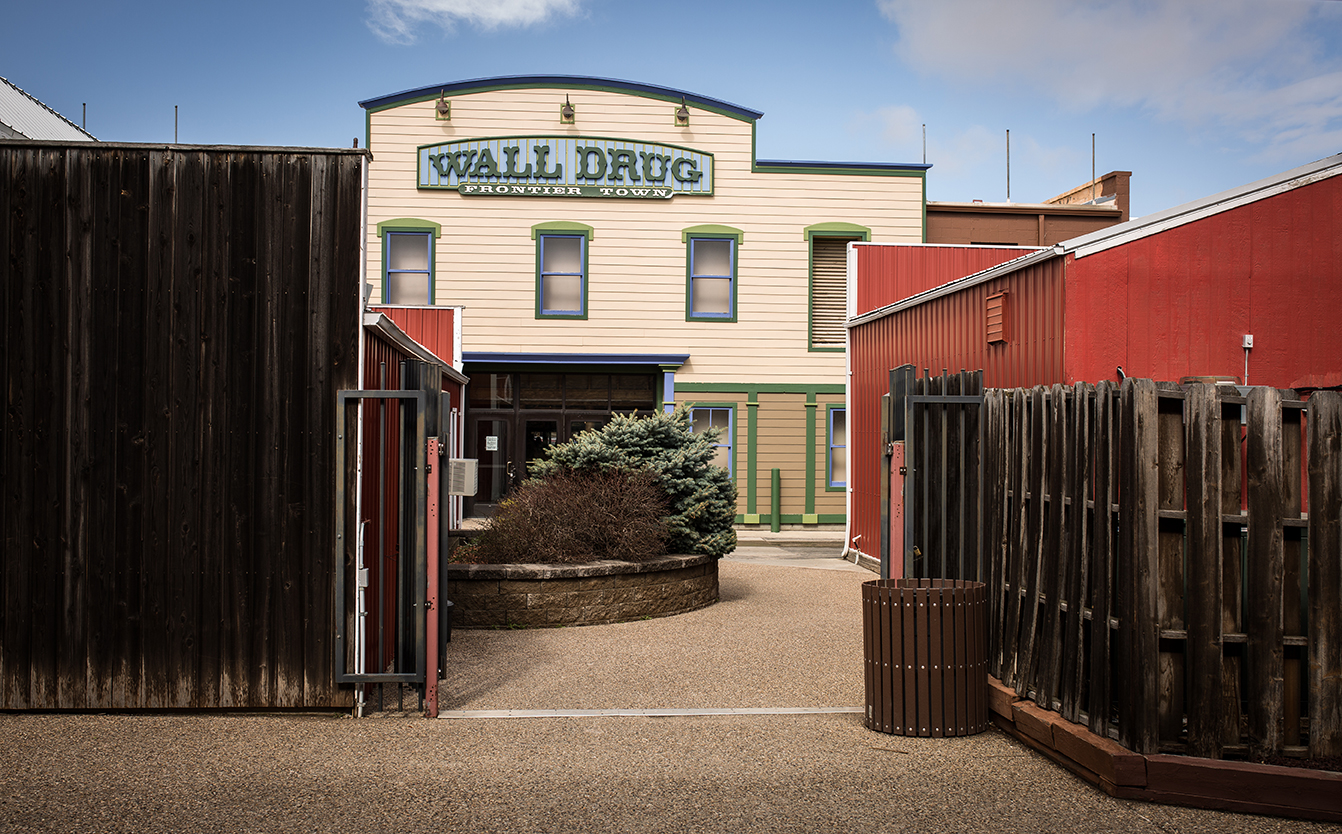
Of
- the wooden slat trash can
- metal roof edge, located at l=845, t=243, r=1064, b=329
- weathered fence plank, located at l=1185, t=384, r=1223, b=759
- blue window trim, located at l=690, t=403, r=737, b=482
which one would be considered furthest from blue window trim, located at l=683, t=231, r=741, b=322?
weathered fence plank, located at l=1185, t=384, r=1223, b=759

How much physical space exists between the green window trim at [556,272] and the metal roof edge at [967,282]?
20.1ft

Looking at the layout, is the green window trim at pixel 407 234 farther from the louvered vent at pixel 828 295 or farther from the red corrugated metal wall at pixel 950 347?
the red corrugated metal wall at pixel 950 347

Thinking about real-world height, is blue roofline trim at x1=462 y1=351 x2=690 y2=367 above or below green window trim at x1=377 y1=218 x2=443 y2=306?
below

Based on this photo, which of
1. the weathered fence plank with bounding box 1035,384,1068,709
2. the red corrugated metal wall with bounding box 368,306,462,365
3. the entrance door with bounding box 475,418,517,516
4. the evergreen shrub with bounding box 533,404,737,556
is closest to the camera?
the weathered fence plank with bounding box 1035,384,1068,709

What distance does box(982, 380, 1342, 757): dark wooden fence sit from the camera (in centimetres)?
478

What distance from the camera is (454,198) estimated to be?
19.7 metres

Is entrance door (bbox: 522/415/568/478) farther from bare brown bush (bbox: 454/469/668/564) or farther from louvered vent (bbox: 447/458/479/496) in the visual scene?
louvered vent (bbox: 447/458/479/496)

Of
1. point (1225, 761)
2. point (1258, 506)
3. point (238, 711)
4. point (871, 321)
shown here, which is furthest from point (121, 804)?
point (871, 321)

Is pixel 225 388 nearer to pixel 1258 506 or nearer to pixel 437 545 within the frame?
pixel 437 545

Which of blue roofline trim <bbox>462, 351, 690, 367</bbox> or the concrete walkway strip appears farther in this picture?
blue roofline trim <bbox>462, 351, 690, 367</bbox>

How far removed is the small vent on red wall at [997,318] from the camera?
10711 mm

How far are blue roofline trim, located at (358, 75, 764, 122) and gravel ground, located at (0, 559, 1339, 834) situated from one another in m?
15.0

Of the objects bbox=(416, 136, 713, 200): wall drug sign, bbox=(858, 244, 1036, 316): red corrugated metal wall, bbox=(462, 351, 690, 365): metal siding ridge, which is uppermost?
bbox=(416, 136, 713, 200): wall drug sign

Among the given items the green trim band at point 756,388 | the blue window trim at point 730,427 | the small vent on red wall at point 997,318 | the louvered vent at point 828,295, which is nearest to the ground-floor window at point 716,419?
the blue window trim at point 730,427
